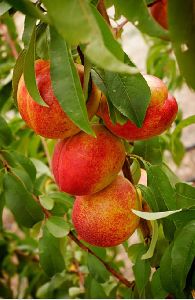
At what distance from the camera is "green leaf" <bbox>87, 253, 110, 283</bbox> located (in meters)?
0.90

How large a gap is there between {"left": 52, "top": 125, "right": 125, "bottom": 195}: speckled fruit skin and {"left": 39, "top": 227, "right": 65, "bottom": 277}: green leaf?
286 mm

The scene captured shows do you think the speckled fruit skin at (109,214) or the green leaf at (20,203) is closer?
the speckled fruit skin at (109,214)

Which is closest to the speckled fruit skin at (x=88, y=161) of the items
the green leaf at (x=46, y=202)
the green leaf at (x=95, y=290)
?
the green leaf at (x=46, y=202)

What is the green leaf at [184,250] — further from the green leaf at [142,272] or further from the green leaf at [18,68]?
the green leaf at [18,68]

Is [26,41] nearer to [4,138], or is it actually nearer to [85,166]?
[85,166]

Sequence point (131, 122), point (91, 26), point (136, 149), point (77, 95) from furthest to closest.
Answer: point (136, 149)
point (131, 122)
point (77, 95)
point (91, 26)

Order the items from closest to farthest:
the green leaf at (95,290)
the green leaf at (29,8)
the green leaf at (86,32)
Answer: the green leaf at (86,32) → the green leaf at (29,8) → the green leaf at (95,290)

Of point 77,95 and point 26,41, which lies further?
point 26,41

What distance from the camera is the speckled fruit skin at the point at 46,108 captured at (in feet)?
1.86

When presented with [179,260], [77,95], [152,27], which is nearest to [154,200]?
[179,260]

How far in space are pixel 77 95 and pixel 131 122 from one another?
15 centimetres

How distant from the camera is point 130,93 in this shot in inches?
21.9

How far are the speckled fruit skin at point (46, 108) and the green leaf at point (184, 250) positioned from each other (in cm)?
20

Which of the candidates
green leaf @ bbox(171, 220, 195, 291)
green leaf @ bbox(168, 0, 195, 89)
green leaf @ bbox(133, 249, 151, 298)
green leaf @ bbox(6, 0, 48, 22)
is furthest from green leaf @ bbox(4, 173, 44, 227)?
green leaf @ bbox(168, 0, 195, 89)
